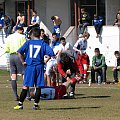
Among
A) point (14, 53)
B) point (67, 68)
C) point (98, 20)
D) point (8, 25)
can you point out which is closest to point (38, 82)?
point (14, 53)

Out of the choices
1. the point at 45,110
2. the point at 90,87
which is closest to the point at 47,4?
the point at 90,87

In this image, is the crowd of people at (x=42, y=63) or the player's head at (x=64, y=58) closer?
the crowd of people at (x=42, y=63)

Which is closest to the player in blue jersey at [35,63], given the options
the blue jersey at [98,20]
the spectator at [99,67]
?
the spectator at [99,67]

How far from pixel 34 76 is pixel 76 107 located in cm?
140

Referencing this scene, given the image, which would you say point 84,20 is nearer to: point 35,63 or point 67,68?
point 67,68

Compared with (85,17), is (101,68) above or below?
below

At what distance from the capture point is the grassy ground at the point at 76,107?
14070mm

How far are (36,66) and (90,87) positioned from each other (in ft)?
25.4

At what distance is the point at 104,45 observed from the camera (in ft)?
114

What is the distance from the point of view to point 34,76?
15.4m

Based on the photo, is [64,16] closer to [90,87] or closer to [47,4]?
[47,4]

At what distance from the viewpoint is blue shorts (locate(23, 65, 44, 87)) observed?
15336mm

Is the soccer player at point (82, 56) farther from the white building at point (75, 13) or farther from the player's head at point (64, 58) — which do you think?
the white building at point (75, 13)

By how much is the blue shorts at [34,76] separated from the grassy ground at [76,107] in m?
0.60
